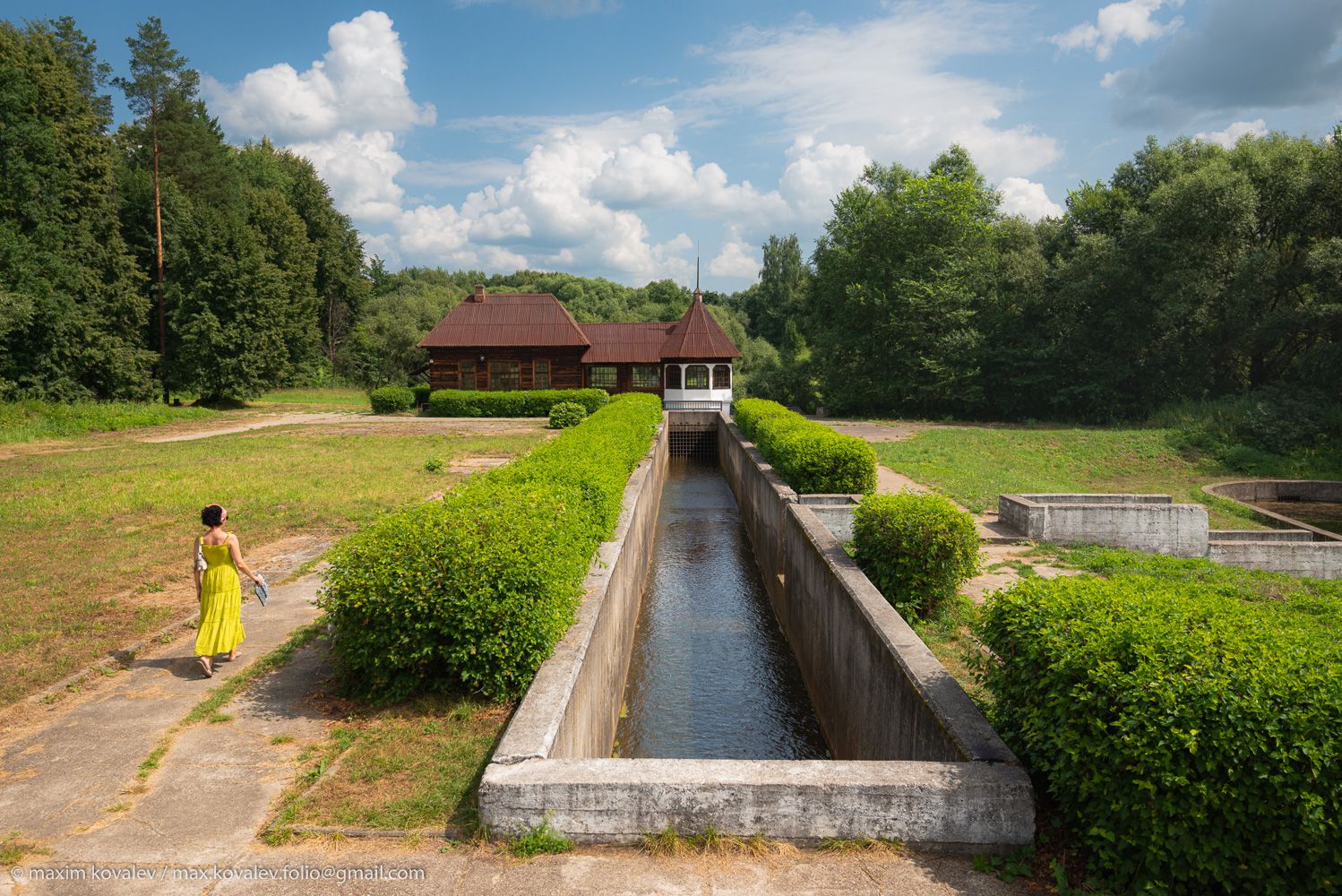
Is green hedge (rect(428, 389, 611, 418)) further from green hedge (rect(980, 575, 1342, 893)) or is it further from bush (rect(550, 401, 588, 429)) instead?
green hedge (rect(980, 575, 1342, 893))

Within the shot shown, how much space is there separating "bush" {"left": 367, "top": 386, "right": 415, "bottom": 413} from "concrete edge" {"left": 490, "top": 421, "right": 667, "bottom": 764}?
3265 centimetres

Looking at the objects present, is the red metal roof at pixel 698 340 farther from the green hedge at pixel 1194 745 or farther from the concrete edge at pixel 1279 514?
the green hedge at pixel 1194 745

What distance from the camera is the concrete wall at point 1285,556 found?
1094 centimetres

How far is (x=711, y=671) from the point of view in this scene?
9.68m

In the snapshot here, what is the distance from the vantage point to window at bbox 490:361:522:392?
3953cm

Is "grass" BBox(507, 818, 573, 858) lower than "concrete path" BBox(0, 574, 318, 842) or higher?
higher

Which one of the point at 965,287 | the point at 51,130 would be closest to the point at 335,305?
the point at 51,130

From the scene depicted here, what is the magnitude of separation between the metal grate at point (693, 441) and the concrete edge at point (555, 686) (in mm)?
23984

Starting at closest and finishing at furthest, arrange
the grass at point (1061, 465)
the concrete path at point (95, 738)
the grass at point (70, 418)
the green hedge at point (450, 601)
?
1. the concrete path at point (95, 738)
2. the green hedge at point (450, 601)
3. the grass at point (1061, 465)
4. the grass at point (70, 418)

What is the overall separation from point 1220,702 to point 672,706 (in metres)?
6.17

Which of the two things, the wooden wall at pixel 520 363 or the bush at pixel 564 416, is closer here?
the bush at pixel 564 416

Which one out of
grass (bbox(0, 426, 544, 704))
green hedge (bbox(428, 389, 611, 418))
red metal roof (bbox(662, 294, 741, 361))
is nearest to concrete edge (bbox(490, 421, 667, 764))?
grass (bbox(0, 426, 544, 704))

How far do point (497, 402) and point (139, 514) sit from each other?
24895 mm

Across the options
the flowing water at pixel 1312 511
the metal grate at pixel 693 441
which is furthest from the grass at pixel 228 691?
the metal grate at pixel 693 441
